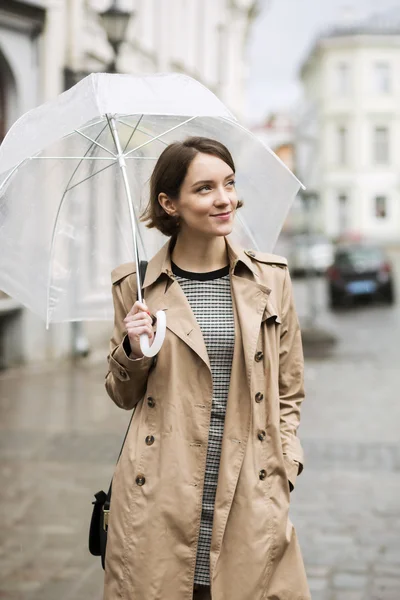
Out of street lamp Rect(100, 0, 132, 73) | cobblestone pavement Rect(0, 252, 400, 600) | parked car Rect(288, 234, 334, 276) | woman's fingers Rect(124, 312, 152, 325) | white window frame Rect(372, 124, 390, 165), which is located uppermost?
white window frame Rect(372, 124, 390, 165)

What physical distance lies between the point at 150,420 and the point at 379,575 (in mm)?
2722

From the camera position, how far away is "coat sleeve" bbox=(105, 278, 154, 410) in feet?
8.86

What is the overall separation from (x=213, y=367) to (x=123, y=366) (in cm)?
26

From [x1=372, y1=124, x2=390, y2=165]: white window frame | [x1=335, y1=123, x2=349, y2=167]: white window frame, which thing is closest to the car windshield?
[x1=335, y1=123, x2=349, y2=167]: white window frame

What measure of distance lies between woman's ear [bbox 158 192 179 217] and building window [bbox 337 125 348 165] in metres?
58.7

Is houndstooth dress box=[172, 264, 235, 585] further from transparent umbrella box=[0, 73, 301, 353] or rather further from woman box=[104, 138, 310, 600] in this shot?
transparent umbrella box=[0, 73, 301, 353]

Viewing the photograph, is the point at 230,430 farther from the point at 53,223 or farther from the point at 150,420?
the point at 53,223

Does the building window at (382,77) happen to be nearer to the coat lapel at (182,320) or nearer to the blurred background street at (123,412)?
the blurred background street at (123,412)

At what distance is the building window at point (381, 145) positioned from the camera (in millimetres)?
60312

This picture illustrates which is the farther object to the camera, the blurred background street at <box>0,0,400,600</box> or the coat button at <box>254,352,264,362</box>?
the blurred background street at <box>0,0,400,600</box>

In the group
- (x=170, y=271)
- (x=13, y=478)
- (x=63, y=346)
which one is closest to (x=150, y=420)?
(x=170, y=271)

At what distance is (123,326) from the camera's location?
2.85m

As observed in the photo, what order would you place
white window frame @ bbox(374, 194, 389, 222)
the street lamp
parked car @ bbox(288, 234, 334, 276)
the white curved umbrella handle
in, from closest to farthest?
the white curved umbrella handle, the street lamp, parked car @ bbox(288, 234, 334, 276), white window frame @ bbox(374, 194, 389, 222)

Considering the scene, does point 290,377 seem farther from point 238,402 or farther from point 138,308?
point 138,308
